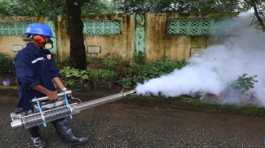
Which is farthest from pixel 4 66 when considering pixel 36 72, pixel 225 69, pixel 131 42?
pixel 225 69

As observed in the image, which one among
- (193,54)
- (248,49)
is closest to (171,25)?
(193,54)

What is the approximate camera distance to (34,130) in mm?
3740

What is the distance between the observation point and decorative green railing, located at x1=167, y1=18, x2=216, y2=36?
6086 mm

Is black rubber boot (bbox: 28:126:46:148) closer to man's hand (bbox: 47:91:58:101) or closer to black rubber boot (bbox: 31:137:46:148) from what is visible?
black rubber boot (bbox: 31:137:46:148)

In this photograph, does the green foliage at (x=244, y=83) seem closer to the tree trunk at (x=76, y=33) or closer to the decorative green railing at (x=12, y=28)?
the tree trunk at (x=76, y=33)

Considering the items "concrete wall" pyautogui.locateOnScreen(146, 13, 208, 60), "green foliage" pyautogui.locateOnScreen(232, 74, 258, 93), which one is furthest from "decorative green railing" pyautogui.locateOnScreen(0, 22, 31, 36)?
"green foliage" pyautogui.locateOnScreen(232, 74, 258, 93)

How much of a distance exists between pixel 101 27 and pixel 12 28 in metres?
2.16

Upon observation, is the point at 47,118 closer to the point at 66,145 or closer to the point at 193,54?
the point at 66,145

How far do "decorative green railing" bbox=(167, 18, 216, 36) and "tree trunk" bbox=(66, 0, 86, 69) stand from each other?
6.04ft

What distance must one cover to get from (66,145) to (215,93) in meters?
2.56

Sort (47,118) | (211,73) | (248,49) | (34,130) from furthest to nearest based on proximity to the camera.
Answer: (248,49) → (211,73) → (34,130) → (47,118)

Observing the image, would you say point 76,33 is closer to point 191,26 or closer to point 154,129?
point 191,26

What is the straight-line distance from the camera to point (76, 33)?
5.82m

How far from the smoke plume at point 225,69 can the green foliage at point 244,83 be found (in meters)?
0.15
